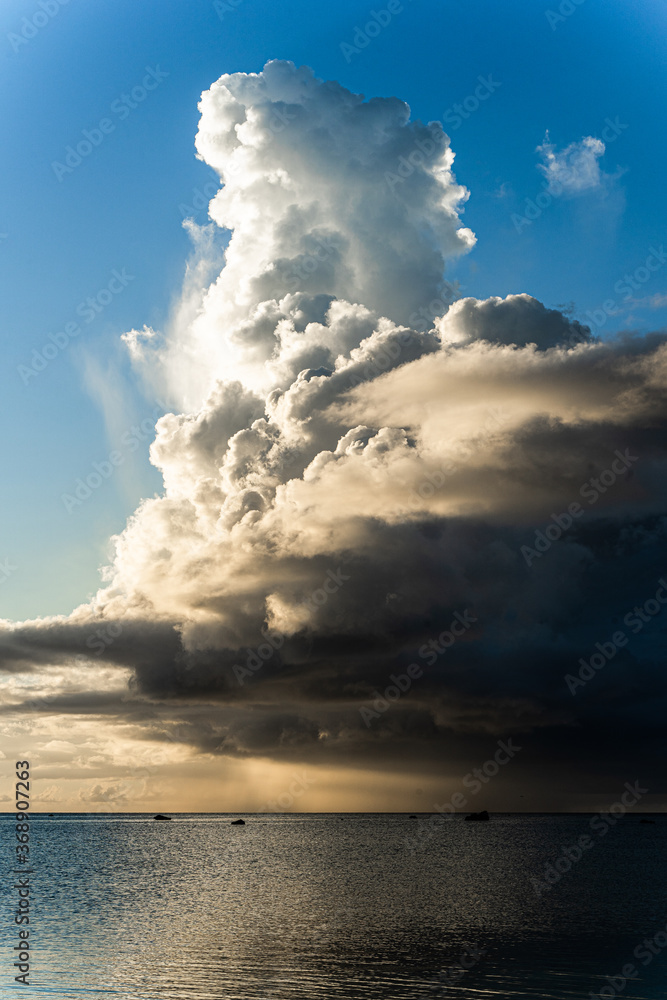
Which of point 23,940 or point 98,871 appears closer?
point 23,940

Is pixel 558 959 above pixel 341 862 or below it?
below

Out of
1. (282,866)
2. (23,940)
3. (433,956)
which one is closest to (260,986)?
(433,956)

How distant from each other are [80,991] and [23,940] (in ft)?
65.0

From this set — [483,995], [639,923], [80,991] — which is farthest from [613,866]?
[80,991]

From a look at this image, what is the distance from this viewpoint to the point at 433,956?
56281 millimetres

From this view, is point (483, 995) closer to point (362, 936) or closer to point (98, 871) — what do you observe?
point (362, 936)

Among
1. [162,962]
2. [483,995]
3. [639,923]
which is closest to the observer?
[483,995]

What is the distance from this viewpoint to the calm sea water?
1891 inches

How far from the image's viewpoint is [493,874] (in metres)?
119

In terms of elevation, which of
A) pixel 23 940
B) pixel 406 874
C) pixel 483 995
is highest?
pixel 406 874

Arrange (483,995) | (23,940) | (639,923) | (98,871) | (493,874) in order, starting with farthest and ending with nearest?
1. (98,871)
2. (493,874)
3. (639,923)
4. (23,940)
5. (483,995)

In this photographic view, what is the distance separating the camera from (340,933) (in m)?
66.1

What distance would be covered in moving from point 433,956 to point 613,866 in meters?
99.5

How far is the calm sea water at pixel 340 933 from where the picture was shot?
48.0m
